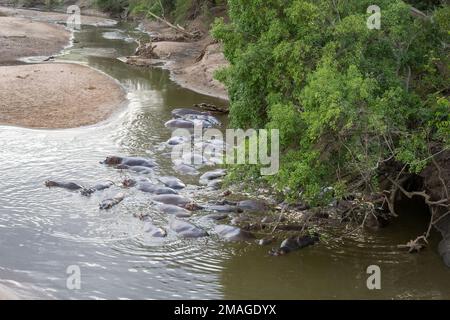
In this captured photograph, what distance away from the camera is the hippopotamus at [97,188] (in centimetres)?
1794

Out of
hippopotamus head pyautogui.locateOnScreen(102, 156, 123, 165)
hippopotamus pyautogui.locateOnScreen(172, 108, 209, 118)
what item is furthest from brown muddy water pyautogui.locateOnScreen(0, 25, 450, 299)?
hippopotamus pyautogui.locateOnScreen(172, 108, 209, 118)

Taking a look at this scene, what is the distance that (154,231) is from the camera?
15.3 metres

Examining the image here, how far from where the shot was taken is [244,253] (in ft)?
47.3

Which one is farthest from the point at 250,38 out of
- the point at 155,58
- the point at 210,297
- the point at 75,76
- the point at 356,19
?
the point at 155,58

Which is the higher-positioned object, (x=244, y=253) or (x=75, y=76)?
(x=75, y=76)

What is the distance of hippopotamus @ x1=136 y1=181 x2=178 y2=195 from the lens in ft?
59.3

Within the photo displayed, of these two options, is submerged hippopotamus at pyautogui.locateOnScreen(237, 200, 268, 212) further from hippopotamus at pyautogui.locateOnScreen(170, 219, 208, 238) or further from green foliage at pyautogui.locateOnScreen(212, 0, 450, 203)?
hippopotamus at pyautogui.locateOnScreen(170, 219, 208, 238)

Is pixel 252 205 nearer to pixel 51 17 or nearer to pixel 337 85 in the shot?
pixel 337 85

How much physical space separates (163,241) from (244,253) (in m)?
2.07

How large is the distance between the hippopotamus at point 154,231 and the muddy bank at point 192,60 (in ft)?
48.4

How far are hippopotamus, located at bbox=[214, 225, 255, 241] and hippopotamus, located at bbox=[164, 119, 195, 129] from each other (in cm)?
1090

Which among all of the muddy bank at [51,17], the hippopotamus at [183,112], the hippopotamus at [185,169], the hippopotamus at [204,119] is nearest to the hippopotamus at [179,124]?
the hippopotamus at [204,119]

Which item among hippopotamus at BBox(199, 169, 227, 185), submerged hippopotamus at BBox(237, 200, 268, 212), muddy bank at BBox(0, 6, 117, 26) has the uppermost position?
muddy bank at BBox(0, 6, 117, 26)
